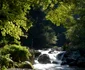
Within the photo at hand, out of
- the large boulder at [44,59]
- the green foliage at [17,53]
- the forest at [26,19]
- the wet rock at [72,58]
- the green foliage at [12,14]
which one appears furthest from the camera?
the large boulder at [44,59]

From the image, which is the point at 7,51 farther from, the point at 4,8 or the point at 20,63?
the point at 4,8

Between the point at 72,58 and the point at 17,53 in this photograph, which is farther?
the point at 72,58

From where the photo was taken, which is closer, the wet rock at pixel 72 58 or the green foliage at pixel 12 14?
the green foliage at pixel 12 14

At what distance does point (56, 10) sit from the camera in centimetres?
754

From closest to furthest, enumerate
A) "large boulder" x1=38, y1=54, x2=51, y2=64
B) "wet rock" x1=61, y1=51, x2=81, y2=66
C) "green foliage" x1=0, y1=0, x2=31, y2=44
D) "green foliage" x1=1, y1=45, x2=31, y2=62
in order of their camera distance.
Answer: "green foliage" x1=0, y1=0, x2=31, y2=44 < "green foliage" x1=1, y1=45, x2=31, y2=62 < "wet rock" x1=61, y1=51, x2=81, y2=66 < "large boulder" x1=38, y1=54, x2=51, y2=64

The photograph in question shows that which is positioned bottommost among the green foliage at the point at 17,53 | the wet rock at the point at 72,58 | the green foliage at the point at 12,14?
the green foliage at the point at 12,14

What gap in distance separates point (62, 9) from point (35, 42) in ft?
149

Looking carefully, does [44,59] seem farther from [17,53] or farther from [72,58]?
[17,53]

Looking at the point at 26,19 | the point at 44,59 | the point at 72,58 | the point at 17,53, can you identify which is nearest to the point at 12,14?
the point at 26,19

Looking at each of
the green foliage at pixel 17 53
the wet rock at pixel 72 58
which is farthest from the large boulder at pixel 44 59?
the green foliage at pixel 17 53

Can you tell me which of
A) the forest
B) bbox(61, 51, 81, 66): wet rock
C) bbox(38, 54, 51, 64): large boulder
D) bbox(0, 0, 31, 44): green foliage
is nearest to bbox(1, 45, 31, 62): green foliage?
the forest

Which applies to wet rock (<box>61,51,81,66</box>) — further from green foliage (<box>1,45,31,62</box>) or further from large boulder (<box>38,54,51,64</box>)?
green foliage (<box>1,45,31,62</box>)

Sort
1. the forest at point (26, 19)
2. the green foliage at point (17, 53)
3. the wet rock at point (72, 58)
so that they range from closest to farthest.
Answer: the forest at point (26, 19)
the green foliage at point (17, 53)
the wet rock at point (72, 58)

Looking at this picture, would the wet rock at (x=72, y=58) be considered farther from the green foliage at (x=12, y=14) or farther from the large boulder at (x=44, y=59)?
the green foliage at (x=12, y=14)
